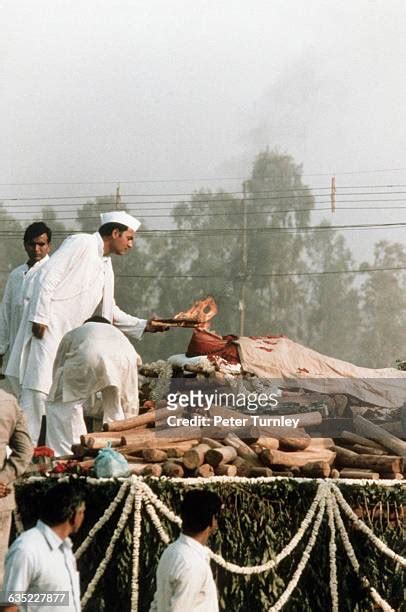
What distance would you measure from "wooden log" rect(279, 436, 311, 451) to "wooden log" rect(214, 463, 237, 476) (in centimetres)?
80

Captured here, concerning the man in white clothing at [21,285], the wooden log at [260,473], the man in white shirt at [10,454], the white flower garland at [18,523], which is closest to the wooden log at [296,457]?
the wooden log at [260,473]

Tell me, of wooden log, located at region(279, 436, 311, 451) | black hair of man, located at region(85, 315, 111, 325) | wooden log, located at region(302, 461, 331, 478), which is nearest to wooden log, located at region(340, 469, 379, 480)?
wooden log, located at region(302, 461, 331, 478)

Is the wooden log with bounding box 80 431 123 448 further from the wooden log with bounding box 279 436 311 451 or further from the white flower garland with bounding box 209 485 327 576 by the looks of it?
the white flower garland with bounding box 209 485 327 576

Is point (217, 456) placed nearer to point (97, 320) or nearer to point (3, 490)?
point (3, 490)

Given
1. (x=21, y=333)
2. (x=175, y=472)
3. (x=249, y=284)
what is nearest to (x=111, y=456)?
(x=175, y=472)

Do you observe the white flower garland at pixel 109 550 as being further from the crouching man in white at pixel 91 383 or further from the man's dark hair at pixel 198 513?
the crouching man in white at pixel 91 383

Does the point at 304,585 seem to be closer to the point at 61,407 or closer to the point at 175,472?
the point at 175,472

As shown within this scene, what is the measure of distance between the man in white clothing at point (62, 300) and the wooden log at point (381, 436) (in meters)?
2.57

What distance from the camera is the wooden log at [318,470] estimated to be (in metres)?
7.91

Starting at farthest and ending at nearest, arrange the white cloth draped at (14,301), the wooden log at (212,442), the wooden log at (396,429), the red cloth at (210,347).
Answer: the red cloth at (210,347), the white cloth draped at (14,301), the wooden log at (396,429), the wooden log at (212,442)

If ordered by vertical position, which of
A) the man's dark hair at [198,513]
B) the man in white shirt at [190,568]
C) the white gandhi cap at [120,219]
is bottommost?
the man in white shirt at [190,568]

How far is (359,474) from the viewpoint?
795 cm

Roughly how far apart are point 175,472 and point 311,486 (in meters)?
0.87

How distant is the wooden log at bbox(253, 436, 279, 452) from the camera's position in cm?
834
